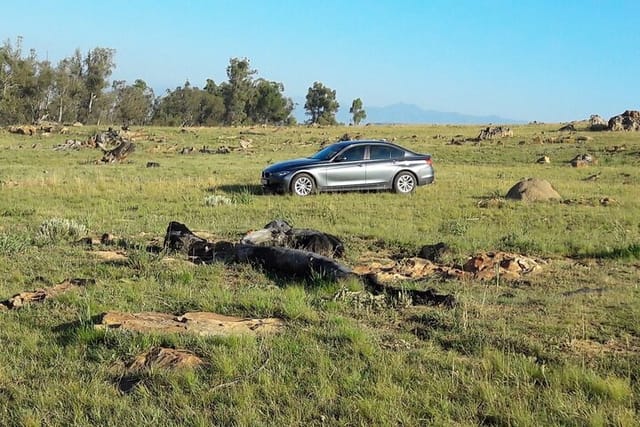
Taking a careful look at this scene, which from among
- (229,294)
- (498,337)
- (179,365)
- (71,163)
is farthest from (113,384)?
(71,163)

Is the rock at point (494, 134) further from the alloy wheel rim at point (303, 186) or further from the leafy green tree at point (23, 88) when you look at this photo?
the leafy green tree at point (23, 88)

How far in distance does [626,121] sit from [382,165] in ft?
113

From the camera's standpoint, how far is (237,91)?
299 ft

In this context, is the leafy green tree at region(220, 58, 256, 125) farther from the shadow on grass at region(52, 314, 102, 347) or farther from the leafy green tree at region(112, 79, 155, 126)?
the shadow on grass at region(52, 314, 102, 347)

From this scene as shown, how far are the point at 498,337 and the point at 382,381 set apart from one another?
1322 millimetres

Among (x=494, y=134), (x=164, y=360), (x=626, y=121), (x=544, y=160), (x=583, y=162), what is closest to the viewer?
(x=164, y=360)

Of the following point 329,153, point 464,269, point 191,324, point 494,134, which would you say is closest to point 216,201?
point 329,153

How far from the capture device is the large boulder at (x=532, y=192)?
14.9 m

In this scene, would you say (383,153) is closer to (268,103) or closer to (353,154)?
(353,154)

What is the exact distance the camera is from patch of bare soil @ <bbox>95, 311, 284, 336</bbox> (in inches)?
197

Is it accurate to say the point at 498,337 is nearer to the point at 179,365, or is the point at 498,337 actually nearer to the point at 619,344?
the point at 619,344

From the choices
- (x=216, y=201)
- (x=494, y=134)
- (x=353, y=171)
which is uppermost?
(x=494, y=134)

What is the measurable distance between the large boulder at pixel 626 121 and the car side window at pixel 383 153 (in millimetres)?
32753

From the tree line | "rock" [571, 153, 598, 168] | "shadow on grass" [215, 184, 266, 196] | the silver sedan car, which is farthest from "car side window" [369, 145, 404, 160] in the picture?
the tree line
